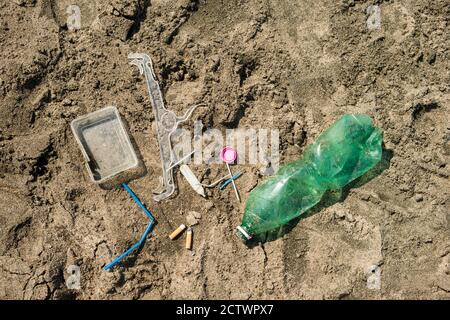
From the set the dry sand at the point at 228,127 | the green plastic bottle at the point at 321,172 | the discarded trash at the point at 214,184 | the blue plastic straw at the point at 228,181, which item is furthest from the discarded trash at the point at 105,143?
the green plastic bottle at the point at 321,172

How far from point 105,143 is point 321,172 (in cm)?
136

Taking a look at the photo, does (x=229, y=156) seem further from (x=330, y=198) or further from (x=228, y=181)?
→ (x=330, y=198)

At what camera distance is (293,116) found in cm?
316

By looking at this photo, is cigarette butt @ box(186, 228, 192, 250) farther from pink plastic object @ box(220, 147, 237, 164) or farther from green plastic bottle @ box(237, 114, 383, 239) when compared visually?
pink plastic object @ box(220, 147, 237, 164)

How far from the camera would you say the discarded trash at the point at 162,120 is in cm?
314

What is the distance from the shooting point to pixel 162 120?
314cm

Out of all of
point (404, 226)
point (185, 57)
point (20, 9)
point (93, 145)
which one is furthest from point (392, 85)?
point (20, 9)

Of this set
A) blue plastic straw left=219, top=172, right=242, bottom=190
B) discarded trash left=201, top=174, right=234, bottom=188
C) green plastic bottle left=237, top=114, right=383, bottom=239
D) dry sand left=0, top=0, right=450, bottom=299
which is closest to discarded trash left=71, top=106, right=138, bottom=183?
dry sand left=0, top=0, right=450, bottom=299

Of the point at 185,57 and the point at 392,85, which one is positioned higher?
the point at 185,57

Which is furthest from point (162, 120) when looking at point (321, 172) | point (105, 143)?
point (321, 172)

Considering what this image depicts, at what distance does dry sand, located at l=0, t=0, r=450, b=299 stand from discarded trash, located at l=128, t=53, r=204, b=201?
0.05 metres

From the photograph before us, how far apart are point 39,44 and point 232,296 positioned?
6.41ft

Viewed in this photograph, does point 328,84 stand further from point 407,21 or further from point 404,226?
point 404,226

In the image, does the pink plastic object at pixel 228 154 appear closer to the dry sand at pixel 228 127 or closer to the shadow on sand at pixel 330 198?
the dry sand at pixel 228 127
